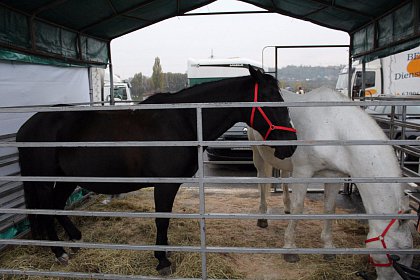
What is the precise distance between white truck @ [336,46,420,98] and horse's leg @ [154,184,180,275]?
9290 mm

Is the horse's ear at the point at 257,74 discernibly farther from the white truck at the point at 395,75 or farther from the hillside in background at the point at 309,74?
the hillside in background at the point at 309,74

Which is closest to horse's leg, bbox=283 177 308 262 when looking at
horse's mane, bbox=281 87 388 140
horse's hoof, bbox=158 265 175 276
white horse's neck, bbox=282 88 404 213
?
white horse's neck, bbox=282 88 404 213

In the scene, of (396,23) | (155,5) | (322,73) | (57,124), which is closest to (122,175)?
(57,124)

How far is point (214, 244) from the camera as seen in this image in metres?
3.92

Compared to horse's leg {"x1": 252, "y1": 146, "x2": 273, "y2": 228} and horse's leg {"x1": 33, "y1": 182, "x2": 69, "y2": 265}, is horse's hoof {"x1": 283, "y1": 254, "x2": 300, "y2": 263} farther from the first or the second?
horse's leg {"x1": 33, "y1": 182, "x2": 69, "y2": 265}

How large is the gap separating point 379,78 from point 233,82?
15.3m

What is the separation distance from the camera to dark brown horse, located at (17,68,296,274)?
3.07 metres

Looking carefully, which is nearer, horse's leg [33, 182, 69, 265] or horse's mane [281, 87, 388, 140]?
horse's mane [281, 87, 388, 140]

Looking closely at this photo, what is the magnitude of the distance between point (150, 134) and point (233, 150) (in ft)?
15.0

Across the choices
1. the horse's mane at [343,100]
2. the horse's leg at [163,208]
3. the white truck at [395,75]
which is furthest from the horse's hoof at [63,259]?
the white truck at [395,75]

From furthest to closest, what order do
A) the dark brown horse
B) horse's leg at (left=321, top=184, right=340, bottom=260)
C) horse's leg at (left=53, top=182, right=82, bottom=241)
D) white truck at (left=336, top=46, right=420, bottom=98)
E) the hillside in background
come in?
the hillside in background
white truck at (left=336, top=46, right=420, bottom=98)
horse's leg at (left=53, top=182, right=82, bottom=241)
horse's leg at (left=321, top=184, right=340, bottom=260)
the dark brown horse

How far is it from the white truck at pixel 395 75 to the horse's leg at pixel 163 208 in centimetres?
929

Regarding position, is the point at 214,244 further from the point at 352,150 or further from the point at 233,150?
the point at 233,150

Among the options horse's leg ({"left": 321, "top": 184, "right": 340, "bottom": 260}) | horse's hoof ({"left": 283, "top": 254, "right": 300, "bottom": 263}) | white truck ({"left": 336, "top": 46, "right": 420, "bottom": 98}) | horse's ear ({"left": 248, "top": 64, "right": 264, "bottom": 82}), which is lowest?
horse's hoof ({"left": 283, "top": 254, "right": 300, "bottom": 263})
